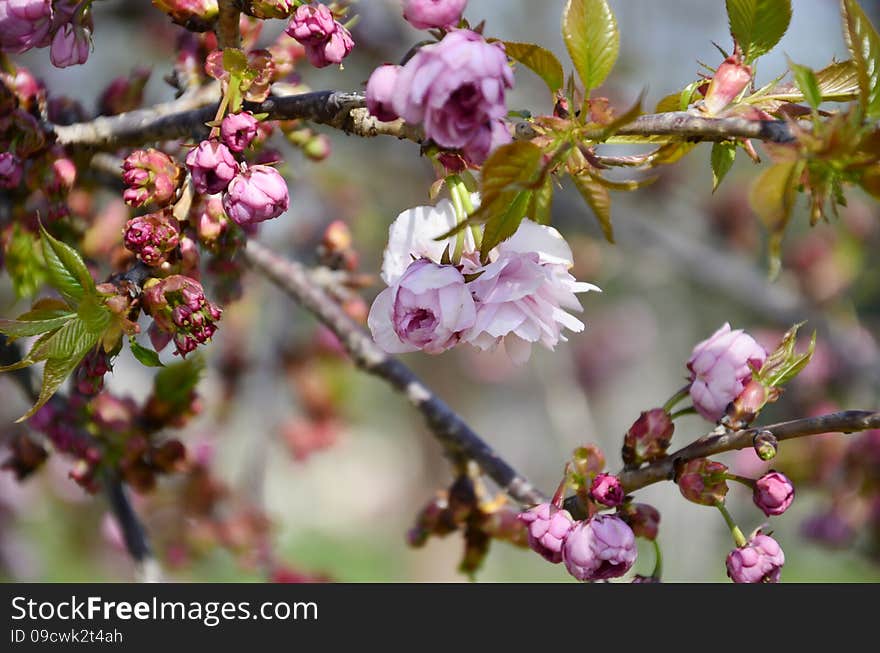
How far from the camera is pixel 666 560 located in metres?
3.54

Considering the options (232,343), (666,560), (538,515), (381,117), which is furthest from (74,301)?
(666,560)

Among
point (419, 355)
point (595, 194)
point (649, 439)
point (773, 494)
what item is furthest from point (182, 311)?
point (419, 355)

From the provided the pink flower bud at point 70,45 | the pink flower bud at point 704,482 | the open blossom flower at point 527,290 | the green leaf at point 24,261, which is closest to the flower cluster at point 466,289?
the open blossom flower at point 527,290

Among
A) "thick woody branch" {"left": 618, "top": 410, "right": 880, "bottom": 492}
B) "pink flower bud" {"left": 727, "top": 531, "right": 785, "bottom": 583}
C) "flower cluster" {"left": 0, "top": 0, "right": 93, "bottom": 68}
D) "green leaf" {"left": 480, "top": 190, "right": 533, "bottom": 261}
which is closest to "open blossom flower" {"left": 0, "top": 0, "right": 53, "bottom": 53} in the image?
"flower cluster" {"left": 0, "top": 0, "right": 93, "bottom": 68}

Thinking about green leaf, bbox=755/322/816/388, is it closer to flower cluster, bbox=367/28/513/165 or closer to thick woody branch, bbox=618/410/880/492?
thick woody branch, bbox=618/410/880/492

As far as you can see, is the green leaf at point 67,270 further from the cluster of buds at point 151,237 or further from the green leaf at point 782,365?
the green leaf at point 782,365

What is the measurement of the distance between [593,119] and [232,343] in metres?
1.81

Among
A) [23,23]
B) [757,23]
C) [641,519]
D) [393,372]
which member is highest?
[757,23]

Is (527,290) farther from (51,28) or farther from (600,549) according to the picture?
(51,28)

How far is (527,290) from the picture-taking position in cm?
72

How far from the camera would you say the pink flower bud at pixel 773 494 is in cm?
84

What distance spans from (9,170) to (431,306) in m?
0.53
